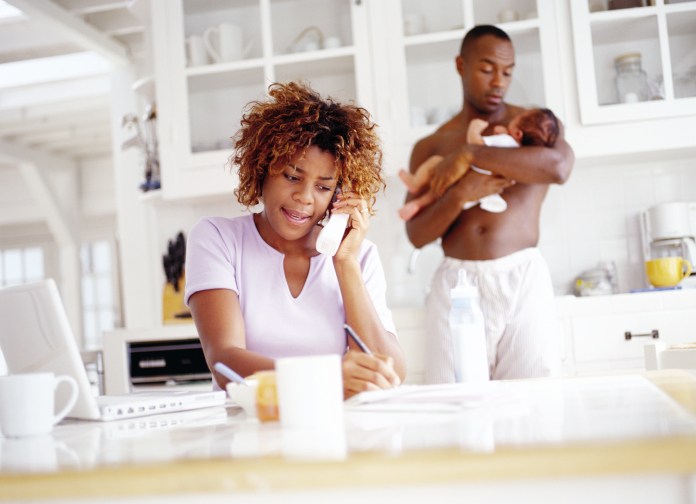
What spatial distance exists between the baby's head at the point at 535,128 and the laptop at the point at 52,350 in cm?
188

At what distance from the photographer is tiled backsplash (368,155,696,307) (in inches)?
144

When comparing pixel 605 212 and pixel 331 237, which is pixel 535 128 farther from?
pixel 331 237

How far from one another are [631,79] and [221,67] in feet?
5.86

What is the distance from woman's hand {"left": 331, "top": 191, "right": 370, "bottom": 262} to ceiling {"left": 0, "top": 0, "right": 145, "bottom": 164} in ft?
7.81

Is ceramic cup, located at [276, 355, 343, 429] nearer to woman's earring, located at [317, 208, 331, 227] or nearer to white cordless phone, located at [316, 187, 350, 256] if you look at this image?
white cordless phone, located at [316, 187, 350, 256]

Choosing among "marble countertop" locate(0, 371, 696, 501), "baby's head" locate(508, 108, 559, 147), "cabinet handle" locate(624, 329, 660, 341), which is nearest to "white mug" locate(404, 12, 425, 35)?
"baby's head" locate(508, 108, 559, 147)

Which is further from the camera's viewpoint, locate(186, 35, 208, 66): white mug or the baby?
locate(186, 35, 208, 66): white mug

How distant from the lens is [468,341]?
142 centimetres

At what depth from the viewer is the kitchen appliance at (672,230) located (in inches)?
135

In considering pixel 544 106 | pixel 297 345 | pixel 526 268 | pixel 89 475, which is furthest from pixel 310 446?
pixel 544 106

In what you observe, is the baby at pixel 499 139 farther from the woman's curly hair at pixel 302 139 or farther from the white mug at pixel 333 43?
the woman's curly hair at pixel 302 139

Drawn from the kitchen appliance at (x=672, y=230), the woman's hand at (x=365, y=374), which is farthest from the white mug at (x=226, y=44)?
the woman's hand at (x=365, y=374)

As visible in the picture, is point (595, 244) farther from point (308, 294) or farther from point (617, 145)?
point (308, 294)

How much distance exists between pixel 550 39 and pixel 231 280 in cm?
221
